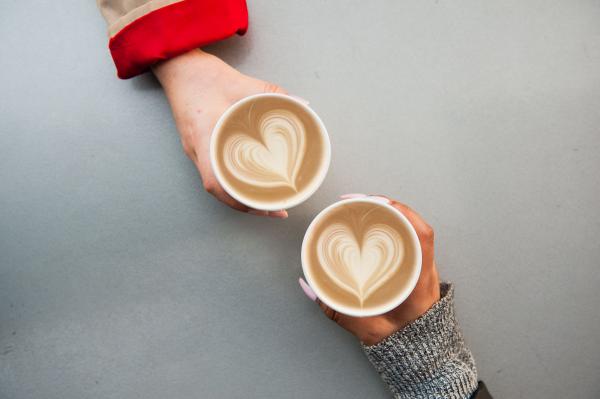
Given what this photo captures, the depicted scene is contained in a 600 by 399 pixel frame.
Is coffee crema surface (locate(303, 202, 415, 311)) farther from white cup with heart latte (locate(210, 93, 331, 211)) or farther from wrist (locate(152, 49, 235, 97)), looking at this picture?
wrist (locate(152, 49, 235, 97))

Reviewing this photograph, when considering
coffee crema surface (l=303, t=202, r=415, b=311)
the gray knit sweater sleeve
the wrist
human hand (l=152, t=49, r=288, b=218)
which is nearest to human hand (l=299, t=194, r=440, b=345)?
the gray knit sweater sleeve

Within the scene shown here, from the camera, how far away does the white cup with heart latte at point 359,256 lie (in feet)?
2.51

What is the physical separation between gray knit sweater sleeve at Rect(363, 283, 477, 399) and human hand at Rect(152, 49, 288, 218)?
1.26 feet

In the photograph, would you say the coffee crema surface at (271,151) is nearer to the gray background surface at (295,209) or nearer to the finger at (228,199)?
the finger at (228,199)

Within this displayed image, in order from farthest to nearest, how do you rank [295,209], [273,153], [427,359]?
[295,209]
[427,359]
[273,153]

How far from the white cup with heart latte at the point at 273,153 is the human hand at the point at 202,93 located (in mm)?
106

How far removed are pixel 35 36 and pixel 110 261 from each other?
2.08 feet

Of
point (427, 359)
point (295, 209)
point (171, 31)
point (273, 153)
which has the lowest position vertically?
point (427, 359)

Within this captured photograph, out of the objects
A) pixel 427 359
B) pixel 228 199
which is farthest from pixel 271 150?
pixel 427 359

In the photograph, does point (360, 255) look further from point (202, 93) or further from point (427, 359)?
point (202, 93)

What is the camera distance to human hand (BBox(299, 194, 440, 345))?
89 centimetres

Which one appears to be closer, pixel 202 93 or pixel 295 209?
pixel 202 93

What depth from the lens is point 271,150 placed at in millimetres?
788

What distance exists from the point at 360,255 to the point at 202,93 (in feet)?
1.71
